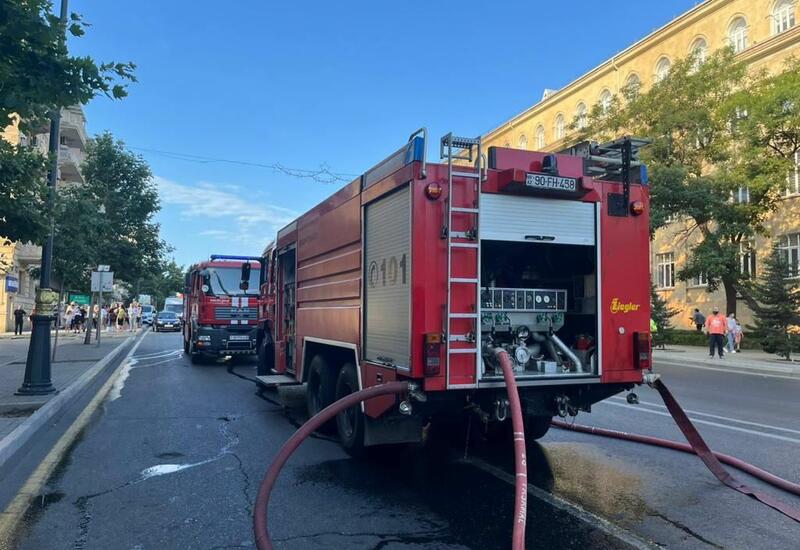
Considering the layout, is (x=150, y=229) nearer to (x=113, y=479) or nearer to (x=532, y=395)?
(x=113, y=479)

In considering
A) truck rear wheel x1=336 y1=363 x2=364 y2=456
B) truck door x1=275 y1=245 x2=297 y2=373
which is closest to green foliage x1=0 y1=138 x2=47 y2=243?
truck door x1=275 y1=245 x2=297 y2=373

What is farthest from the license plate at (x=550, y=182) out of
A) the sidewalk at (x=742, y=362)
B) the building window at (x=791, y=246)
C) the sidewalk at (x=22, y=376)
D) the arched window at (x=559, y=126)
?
the arched window at (x=559, y=126)

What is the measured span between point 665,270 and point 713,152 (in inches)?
495

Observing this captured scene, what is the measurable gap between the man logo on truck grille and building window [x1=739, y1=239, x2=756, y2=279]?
25.1m

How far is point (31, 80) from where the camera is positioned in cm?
634

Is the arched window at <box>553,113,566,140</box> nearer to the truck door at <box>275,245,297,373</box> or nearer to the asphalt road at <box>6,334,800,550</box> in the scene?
the truck door at <box>275,245,297,373</box>

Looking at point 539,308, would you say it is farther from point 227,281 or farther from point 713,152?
point 713,152

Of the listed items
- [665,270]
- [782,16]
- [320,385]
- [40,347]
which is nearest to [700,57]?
[782,16]

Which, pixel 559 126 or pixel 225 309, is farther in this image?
pixel 559 126

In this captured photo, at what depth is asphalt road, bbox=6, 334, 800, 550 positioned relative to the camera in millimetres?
4406

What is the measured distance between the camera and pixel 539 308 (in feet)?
19.5

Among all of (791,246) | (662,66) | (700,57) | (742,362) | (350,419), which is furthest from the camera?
(662,66)

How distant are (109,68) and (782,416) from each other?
10.1 metres

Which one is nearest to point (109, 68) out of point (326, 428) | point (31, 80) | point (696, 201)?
point (31, 80)
